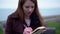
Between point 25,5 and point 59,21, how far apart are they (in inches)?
52.5

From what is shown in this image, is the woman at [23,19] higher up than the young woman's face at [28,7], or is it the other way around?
the young woman's face at [28,7]

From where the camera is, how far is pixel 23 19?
1.67 m

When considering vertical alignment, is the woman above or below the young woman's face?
below

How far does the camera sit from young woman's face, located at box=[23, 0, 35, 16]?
63.1 inches

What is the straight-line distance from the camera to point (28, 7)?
161cm

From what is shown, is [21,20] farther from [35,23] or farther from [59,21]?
[59,21]

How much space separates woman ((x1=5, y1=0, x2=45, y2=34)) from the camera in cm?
164

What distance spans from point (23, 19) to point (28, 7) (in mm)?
129

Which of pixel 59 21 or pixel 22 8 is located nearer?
pixel 22 8

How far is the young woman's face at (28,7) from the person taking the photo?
63.1 inches

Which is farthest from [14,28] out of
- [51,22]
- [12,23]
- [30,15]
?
[51,22]

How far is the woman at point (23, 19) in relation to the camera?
1.64 meters

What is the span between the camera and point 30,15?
1.70 metres

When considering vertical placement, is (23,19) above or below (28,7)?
below
